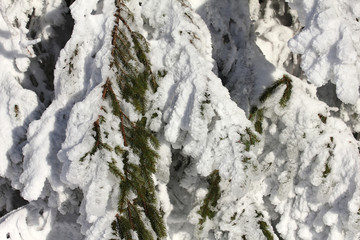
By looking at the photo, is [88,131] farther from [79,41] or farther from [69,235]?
[69,235]

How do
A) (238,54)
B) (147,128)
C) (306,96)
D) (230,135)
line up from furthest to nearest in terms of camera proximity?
1. (238,54)
2. (306,96)
3. (147,128)
4. (230,135)

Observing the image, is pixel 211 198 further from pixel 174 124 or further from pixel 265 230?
pixel 174 124

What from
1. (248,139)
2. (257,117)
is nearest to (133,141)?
(248,139)

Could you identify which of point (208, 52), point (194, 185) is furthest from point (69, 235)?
point (208, 52)

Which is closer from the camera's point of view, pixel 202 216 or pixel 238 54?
pixel 202 216

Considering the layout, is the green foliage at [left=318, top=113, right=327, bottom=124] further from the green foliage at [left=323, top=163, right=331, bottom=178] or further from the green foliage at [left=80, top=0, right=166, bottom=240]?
the green foliage at [left=80, top=0, right=166, bottom=240]

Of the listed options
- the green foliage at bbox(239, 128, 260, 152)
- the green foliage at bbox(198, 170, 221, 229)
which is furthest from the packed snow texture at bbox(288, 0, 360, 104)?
the green foliage at bbox(198, 170, 221, 229)

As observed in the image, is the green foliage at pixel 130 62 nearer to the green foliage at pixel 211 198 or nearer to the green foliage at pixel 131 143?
the green foliage at pixel 131 143
